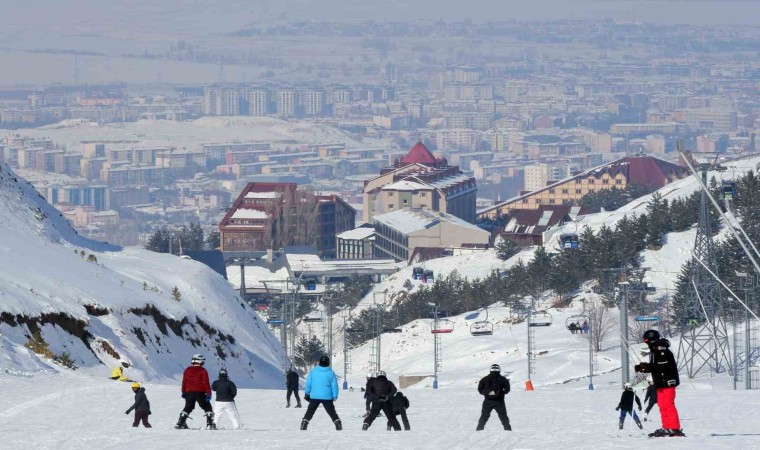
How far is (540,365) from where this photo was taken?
2475 inches

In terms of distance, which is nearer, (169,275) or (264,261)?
(169,275)

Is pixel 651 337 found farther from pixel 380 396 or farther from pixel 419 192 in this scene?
pixel 419 192

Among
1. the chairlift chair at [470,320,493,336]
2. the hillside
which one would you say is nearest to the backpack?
the hillside

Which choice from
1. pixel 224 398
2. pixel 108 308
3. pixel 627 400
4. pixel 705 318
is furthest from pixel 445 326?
pixel 224 398

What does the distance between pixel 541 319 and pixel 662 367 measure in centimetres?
5878

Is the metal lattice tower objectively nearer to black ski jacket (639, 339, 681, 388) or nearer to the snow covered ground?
the snow covered ground

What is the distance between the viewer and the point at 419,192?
601 feet

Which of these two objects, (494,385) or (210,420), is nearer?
(494,385)

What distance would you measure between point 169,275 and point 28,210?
3.45 meters

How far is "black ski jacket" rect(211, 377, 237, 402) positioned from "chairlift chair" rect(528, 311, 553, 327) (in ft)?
174

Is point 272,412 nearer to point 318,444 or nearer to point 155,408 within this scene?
→ point 155,408

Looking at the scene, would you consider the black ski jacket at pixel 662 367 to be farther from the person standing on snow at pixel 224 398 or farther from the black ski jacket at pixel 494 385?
the person standing on snow at pixel 224 398

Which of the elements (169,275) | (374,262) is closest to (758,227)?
(169,275)

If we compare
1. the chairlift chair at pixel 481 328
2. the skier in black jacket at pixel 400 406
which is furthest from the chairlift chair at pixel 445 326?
the skier in black jacket at pixel 400 406
